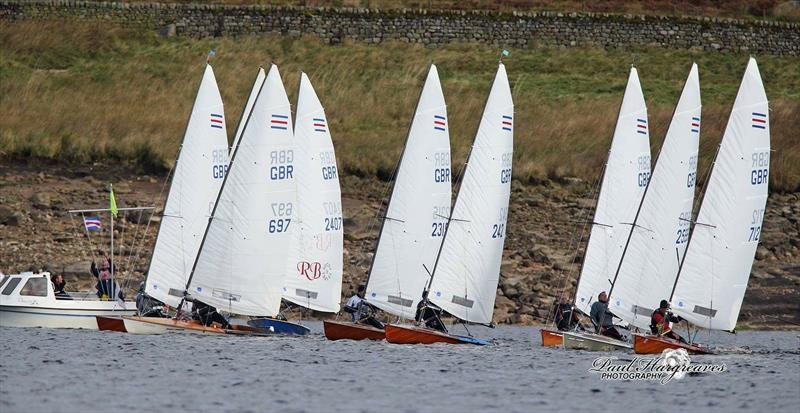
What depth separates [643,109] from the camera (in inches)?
1751

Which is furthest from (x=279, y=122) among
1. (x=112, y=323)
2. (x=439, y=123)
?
(x=112, y=323)

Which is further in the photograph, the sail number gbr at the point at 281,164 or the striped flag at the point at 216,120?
the striped flag at the point at 216,120

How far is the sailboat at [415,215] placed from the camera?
42094mm

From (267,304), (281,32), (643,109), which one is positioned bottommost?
(267,304)

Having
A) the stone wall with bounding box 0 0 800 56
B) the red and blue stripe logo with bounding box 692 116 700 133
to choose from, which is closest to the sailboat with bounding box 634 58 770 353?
the red and blue stripe logo with bounding box 692 116 700 133

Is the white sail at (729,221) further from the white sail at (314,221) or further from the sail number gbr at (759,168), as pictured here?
the white sail at (314,221)

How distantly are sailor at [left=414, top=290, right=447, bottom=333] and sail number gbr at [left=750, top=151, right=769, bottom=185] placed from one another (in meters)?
8.40

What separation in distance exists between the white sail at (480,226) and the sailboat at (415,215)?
1.96 feet

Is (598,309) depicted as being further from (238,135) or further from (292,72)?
(292,72)

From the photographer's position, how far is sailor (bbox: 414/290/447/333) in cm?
4175

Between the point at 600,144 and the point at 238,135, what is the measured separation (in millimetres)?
21089

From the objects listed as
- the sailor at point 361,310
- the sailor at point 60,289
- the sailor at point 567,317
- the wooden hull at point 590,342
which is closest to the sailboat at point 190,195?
the sailor at point 60,289

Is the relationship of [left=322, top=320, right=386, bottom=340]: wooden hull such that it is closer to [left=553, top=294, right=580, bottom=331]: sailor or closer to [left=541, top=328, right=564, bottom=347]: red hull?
[left=541, top=328, right=564, bottom=347]: red hull

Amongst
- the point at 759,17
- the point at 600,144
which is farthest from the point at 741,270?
the point at 759,17
